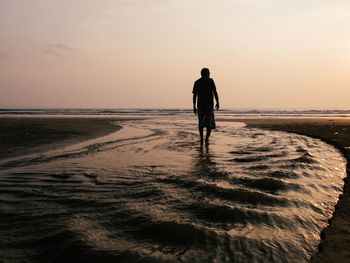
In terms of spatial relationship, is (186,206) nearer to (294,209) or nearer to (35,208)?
(294,209)

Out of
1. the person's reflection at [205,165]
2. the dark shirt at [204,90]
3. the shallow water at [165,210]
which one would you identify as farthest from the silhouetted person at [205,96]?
the shallow water at [165,210]

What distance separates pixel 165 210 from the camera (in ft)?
8.31

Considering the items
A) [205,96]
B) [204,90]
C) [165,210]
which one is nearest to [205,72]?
[204,90]

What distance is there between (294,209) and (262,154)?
336 cm

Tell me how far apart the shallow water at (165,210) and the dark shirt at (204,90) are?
381 centimetres

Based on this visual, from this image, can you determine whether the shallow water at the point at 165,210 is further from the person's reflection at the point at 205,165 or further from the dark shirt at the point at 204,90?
the dark shirt at the point at 204,90

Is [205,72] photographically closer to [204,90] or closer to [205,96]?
[204,90]

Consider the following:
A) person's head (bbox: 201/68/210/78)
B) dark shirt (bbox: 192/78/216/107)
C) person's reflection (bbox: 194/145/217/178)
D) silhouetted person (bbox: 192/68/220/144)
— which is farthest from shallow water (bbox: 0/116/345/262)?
person's head (bbox: 201/68/210/78)

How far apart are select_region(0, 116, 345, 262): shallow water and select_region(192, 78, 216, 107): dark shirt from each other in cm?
381

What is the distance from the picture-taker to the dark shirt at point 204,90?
8172 mm

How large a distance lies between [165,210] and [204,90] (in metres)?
6.13

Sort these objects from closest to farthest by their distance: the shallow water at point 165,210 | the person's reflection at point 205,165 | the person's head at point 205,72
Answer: the shallow water at point 165,210 → the person's reflection at point 205,165 → the person's head at point 205,72

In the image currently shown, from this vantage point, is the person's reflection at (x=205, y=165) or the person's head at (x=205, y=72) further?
the person's head at (x=205, y=72)

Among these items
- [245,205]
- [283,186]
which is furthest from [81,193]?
[283,186]
